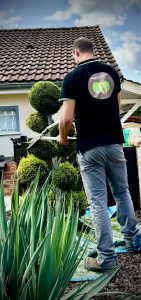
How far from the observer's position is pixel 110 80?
95.0 inches

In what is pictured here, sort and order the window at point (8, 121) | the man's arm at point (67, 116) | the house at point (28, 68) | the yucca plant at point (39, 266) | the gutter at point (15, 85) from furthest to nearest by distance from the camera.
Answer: the window at point (8, 121) → the house at point (28, 68) → the gutter at point (15, 85) → the man's arm at point (67, 116) → the yucca plant at point (39, 266)

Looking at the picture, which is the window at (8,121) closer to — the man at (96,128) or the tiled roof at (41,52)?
the tiled roof at (41,52)

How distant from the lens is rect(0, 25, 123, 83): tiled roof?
924 cm

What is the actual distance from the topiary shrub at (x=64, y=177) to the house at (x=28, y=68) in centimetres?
574

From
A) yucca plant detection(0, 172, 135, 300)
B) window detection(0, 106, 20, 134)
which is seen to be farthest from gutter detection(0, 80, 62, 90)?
yucca plant detection(0, 172, 135, 300)

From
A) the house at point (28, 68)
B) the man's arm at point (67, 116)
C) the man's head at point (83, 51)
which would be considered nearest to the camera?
the man's arm at point (67, 116)

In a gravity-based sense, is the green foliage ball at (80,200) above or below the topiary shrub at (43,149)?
below

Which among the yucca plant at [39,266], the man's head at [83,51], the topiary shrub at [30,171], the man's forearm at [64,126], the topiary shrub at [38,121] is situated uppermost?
the man's head at [83,51]

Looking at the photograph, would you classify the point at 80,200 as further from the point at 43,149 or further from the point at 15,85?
the point at 15,85

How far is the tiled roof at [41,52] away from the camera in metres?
9.24

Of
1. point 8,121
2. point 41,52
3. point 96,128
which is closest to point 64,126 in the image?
point 96,128

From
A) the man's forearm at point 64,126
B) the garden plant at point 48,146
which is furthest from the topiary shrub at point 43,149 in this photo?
the man's forearm at point 64,126

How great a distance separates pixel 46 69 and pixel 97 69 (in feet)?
25.2

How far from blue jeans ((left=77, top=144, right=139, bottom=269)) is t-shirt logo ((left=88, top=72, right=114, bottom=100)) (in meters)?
0.41
